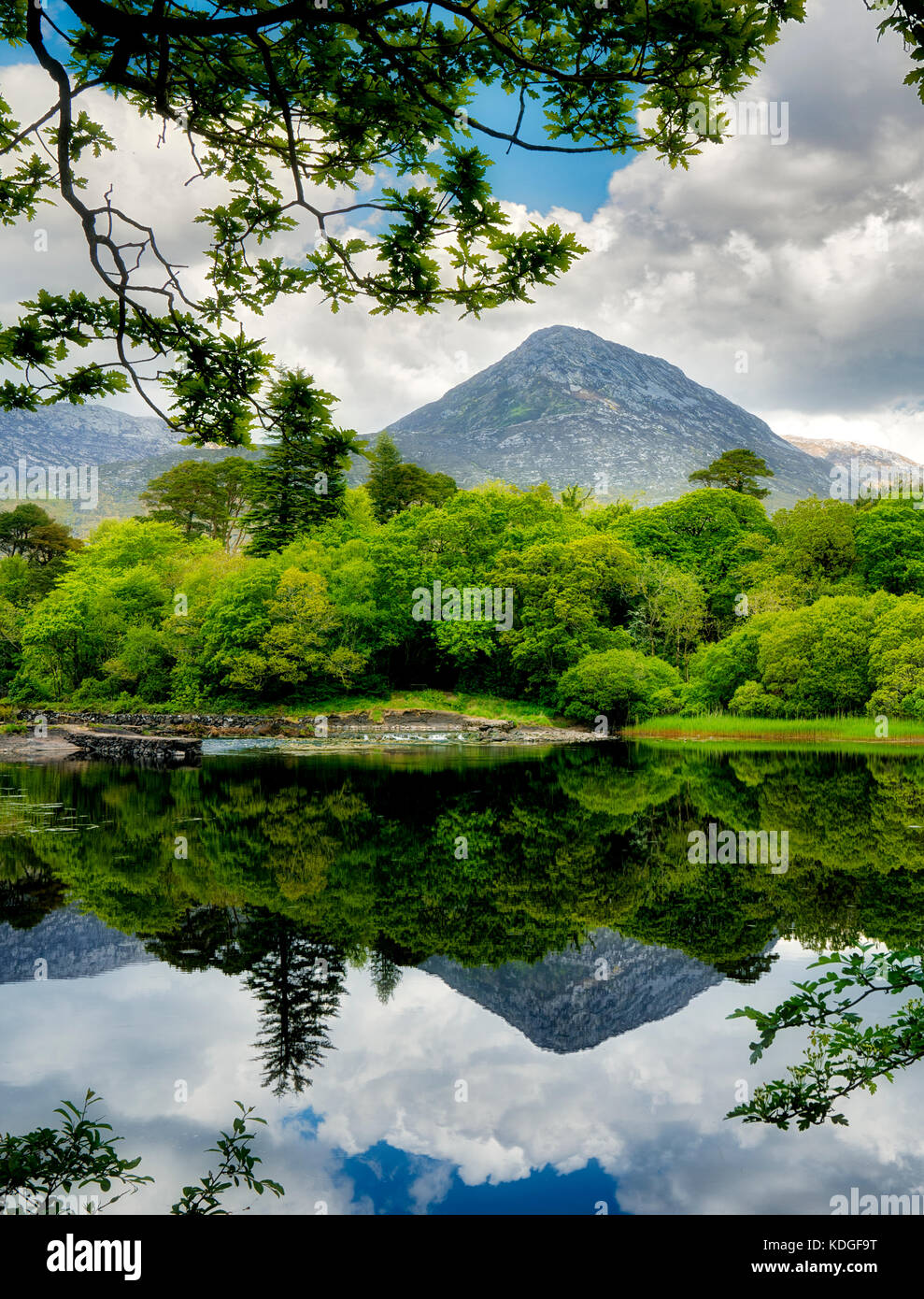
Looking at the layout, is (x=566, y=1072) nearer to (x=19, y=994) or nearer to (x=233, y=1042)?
(x=233, y=1042)

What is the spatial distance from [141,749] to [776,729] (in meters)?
25.7

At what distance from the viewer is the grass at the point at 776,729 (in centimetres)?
2830

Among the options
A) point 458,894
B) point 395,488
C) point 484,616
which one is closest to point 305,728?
point 484,616

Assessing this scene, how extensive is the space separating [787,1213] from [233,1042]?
317 cm

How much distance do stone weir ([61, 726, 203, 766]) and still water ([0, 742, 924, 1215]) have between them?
12761 mm

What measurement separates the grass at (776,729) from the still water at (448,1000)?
2002cm

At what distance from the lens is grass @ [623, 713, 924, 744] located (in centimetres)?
2830

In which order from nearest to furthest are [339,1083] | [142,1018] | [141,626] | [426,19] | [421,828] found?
[426,19] → [339,1083] → [142,1018] → [421,828] → [141,626]

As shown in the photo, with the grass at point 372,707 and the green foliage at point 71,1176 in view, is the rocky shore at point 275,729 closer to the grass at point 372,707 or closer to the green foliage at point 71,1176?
the grass at point 372,707

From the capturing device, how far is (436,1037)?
457 centimetres

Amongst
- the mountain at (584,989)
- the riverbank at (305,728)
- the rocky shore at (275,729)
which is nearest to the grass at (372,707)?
the riverbank at (305,728)

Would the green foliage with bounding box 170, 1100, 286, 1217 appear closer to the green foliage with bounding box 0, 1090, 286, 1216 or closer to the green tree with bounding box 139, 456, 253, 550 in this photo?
the green foliage with bounding box 0, 1090, 286, 1216

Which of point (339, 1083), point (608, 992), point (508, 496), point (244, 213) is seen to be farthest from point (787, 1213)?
point (508, 496)

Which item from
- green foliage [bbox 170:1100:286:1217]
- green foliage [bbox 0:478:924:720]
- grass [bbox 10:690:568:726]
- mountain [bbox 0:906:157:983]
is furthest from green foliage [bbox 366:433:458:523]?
green foliage [bbox 170:1100:286:1217]
